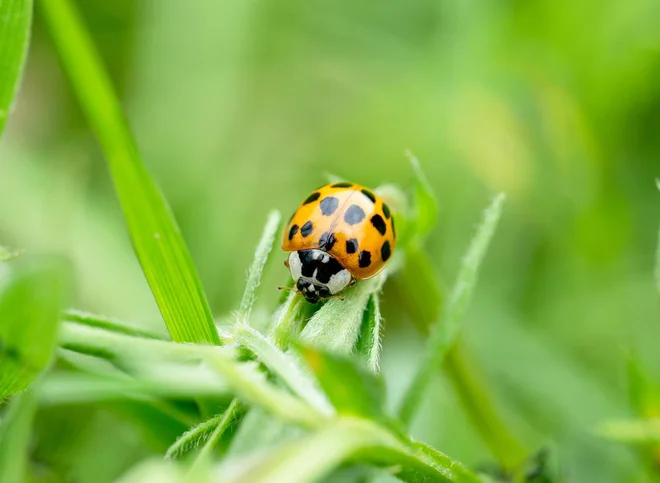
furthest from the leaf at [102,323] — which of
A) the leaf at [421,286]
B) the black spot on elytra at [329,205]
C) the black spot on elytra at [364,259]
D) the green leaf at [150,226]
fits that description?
the leaf at [421,286]

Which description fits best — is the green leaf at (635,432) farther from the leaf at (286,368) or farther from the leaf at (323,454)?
the leaf at (286,368)

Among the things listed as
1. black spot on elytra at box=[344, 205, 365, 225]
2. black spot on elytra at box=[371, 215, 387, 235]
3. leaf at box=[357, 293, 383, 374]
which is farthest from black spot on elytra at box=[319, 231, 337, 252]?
leaf at box=[357, 293, 383, 374]

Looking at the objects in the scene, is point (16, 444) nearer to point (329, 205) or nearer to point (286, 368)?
point (286, 368)

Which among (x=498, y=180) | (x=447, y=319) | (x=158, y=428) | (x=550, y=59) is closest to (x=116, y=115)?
(x=158, y=428)

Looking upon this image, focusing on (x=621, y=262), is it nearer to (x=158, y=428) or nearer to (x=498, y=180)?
(x=498, y=180)

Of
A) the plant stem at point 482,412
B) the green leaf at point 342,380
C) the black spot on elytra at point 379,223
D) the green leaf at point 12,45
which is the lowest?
the plant stem at point 482,412

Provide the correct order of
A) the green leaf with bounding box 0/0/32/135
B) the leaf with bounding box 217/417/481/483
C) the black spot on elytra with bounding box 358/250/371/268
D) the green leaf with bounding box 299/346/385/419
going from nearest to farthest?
the leaf with bounding box 217/417/481/483 < the green leaf with bounding box 299/346/385/419 < the green leaf with bounding box 0/0/32/135 < the black spot on elytra with bounding box 358/250/371/268

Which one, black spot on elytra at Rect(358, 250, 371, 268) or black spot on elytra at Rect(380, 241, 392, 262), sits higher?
black spot on elytra at Rect(380, 241, 392, 262)

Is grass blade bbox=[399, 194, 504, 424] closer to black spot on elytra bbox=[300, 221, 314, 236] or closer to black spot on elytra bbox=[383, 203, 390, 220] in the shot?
black spot on elytra bbox=[383, 203, 390, 220]
